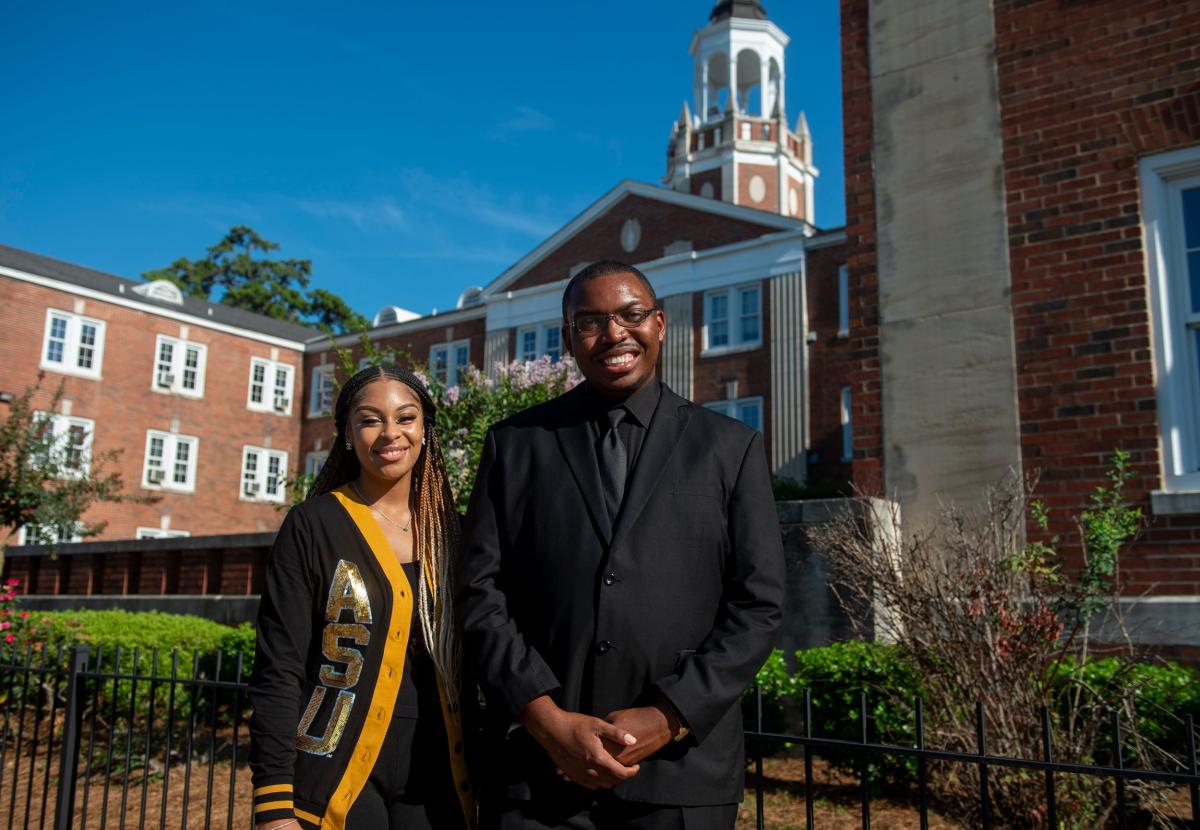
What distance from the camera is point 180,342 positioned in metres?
35.5

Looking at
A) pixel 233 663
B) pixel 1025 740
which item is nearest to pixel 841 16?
pixel 1025 740

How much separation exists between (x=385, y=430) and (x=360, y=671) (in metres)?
0.70

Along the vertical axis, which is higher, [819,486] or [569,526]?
[819,486]

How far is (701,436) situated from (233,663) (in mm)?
8239

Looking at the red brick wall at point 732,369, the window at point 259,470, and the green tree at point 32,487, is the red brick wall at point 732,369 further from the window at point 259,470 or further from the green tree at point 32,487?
the green tree at point 32,487

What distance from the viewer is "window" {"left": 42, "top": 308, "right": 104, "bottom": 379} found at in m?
31.8

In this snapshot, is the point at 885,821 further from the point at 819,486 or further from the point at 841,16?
the point at 819,486

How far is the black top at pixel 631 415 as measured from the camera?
101 inches

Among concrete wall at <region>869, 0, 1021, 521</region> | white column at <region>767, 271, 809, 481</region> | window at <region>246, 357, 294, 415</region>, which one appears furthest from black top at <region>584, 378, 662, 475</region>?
window at <region>246, 357, 294, 415</region>

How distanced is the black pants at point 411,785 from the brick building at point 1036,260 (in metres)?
5.22

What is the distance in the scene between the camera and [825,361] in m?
27.6

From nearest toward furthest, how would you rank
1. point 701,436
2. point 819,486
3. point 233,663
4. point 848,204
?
point 701,436 → point 848,204 → point 233,663 → point 819,486

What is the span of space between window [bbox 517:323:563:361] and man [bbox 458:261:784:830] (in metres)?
29.9

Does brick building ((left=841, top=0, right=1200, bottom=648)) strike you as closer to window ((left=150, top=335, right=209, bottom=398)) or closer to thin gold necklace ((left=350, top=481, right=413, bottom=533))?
thin gold necklace ((left=350, top=481, right=413, bottom=533))
